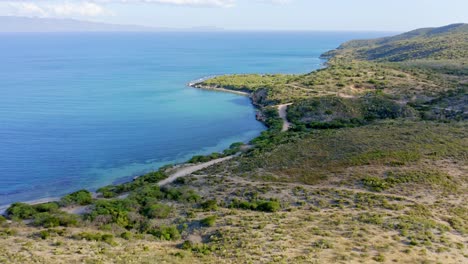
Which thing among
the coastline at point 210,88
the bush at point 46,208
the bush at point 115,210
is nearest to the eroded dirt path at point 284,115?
the coastline at point 210,88

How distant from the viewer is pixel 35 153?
47.4 m

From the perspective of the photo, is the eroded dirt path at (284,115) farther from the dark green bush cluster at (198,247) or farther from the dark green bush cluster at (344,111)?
the dark green bush cluster at (198,247)

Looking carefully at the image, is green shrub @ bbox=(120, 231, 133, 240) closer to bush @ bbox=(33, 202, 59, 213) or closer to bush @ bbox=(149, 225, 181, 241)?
bush @ bbox=(149, 225, 181, 241)

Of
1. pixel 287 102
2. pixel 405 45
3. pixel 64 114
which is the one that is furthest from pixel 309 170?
pixel 405 45

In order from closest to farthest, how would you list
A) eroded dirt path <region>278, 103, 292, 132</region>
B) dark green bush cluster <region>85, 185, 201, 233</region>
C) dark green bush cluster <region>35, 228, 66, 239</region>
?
dark green bush cluster <region>35, 228, 66, 239</region>
dark green bush cluster <region>85, 185, 201, 233</region>
eroded dirt path <region>278, 103, 292, 132</region>

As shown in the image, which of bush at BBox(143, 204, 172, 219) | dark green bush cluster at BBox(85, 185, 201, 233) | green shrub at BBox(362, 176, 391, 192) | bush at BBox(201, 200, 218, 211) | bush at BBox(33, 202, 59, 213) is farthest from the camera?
green shrub at BBox(362, 176, 391, 192)

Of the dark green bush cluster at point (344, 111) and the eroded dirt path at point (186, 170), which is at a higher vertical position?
the dark green bush cluster at point (344, 111)

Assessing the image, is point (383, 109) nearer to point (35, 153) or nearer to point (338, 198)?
point (338, 198)

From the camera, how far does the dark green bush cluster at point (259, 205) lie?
28.6m

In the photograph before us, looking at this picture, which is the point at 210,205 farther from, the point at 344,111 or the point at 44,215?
the point at 344,111

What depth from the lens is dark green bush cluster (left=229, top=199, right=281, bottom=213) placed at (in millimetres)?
28641

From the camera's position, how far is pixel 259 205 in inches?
1143

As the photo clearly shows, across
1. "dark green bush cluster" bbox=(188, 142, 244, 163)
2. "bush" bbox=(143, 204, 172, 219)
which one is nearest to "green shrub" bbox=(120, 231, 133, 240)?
"bush" bbox=(143, 204, 172, 219)

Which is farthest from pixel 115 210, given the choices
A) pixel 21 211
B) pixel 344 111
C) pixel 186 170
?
pixel 344 111
